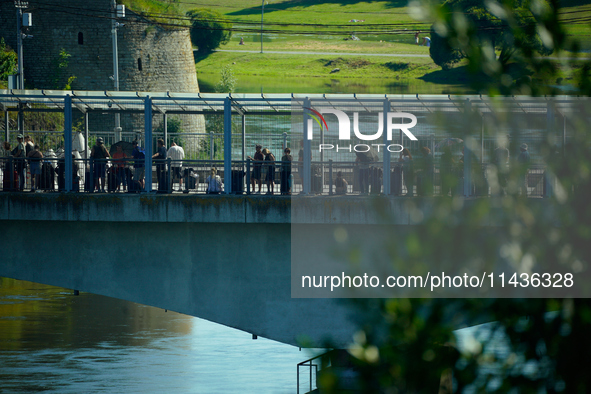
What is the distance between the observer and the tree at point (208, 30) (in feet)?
325

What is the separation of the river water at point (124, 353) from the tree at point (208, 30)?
69.7 metres

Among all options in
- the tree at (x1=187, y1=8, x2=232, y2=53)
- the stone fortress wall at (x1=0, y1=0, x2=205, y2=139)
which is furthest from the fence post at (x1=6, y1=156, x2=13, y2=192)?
the tree at (x1=187, y1=8, x2=232, y2=53)

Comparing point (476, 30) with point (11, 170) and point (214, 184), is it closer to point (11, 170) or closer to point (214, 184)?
point (214, 184)

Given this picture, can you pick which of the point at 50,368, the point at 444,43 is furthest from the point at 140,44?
the point at 444,43

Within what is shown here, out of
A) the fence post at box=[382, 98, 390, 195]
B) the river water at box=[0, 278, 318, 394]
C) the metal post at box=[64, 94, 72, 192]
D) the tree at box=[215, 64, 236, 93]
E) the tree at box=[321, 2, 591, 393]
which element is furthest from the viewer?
the tree at box=[215, 64, 236, 93]

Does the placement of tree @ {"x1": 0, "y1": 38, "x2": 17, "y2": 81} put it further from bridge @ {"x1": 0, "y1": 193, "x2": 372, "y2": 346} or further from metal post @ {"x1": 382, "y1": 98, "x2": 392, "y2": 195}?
metal post @ {"x1": 382, "y1": 98, "x2": 392, "y2": 195}

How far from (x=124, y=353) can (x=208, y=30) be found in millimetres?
88016

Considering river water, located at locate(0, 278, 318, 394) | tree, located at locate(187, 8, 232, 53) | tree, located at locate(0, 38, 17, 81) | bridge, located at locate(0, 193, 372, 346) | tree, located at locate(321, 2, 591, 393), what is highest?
tree, located at locate(187, 8, 232, 53)

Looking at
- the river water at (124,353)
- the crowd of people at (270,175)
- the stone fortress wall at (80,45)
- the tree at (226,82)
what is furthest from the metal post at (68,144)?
the tree at (226,82)

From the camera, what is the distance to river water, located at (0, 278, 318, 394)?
802 inches

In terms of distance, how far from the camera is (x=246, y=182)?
494 inches

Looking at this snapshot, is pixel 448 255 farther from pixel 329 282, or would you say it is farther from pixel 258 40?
pixel 258 40

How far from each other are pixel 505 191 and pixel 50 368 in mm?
21414

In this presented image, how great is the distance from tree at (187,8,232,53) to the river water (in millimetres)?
69736
